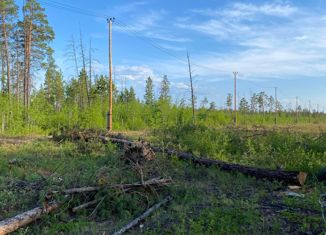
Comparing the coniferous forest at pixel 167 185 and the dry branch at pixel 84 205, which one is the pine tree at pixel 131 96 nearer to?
the coniferous forest at pixel 167 185

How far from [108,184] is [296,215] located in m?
2.69

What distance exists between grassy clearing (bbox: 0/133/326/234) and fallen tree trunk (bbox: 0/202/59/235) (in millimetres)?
91

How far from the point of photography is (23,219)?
4031mm

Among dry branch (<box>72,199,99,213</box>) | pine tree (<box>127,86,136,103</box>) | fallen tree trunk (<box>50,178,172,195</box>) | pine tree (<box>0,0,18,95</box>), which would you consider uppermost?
pine tree (<box>0,0,18,95</box>)

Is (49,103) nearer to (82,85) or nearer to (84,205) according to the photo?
(82,85)

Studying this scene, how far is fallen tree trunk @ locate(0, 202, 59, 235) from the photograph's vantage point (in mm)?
3766

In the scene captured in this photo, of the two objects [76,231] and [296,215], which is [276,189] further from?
[76,231]

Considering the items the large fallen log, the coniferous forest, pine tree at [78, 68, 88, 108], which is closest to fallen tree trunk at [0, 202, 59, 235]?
the coniferous forest

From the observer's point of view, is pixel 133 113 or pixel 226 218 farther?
pixel 133 113

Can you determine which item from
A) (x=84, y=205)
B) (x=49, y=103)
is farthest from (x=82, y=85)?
(x=84, y=205)

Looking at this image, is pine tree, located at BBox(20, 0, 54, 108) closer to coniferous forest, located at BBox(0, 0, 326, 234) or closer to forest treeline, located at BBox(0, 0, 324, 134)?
forest treeline, located at BBox(0, 0, 324, 134)

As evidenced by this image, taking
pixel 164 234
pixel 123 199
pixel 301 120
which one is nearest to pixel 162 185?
pixel 123 199

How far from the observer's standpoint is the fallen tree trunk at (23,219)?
12.4ft

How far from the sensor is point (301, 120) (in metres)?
40.0
